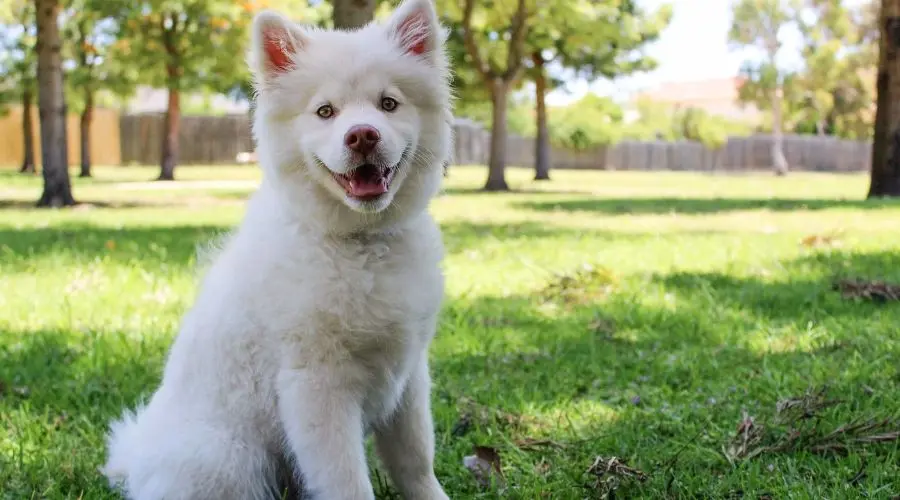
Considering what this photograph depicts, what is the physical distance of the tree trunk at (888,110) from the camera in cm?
1416

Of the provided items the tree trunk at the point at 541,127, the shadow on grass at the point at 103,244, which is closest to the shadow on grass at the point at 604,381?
the shadow on grass at the point at 103,244

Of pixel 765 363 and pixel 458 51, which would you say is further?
pixel 458 51

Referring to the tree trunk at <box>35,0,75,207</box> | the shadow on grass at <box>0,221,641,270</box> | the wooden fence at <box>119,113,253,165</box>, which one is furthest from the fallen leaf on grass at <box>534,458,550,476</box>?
the wooden fence at <box>119,113,253,165</box>

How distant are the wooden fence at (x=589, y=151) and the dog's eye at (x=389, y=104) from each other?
33.8m

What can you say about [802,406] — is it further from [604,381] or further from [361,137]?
[361,137]

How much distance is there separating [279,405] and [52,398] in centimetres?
187

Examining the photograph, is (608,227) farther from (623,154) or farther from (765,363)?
(623,154)

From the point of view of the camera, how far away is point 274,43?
8.11ft

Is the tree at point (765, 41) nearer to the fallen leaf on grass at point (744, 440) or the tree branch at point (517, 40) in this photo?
the tree branch at point (517, 40)

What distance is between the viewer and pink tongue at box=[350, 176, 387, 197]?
237cm

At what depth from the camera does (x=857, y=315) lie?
4938 millimetres

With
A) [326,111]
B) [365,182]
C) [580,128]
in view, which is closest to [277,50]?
[326,111]

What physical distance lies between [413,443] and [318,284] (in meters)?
0.65

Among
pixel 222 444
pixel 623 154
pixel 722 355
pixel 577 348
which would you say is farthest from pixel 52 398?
pixel 623 154
